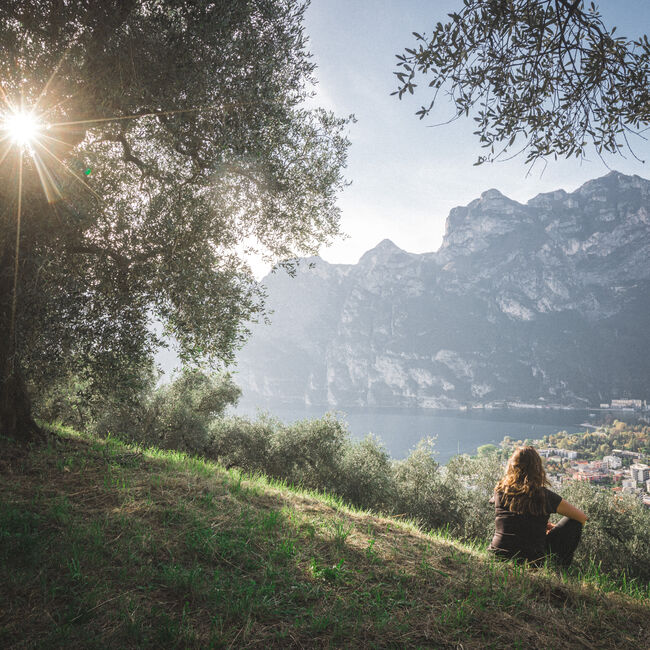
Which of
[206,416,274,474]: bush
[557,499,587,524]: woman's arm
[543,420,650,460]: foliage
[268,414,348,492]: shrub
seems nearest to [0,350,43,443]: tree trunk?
[557,499,587,524]: woman's arm

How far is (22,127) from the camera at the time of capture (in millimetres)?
6066

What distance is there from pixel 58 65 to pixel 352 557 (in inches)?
345

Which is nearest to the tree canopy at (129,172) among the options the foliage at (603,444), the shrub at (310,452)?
the shrub at (310,452)

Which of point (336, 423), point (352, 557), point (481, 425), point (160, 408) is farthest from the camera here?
point (481, 425)

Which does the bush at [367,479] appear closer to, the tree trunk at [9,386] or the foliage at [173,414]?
the foliage at [173,414]

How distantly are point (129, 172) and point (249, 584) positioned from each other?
29.1 ft

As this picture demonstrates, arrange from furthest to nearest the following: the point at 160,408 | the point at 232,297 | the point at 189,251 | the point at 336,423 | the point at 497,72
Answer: the point at 336,423
the point at 160,408
the point at 232,297
the point at 189,251
the point at 497,72

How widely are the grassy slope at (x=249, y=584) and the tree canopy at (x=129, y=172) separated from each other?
110 inches

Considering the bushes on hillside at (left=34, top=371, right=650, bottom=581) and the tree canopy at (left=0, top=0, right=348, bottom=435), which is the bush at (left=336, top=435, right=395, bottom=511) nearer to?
the bushes on hillside at (left=34, top=371, right=650, bottom=581)

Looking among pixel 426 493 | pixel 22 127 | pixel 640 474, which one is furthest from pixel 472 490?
pixel 640 474

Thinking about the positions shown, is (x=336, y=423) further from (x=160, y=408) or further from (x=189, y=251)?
(x=189, y=251)

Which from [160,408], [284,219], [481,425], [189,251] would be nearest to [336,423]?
[160,408]

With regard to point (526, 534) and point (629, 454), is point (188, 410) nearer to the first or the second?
point (526, 534)

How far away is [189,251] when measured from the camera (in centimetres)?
685
